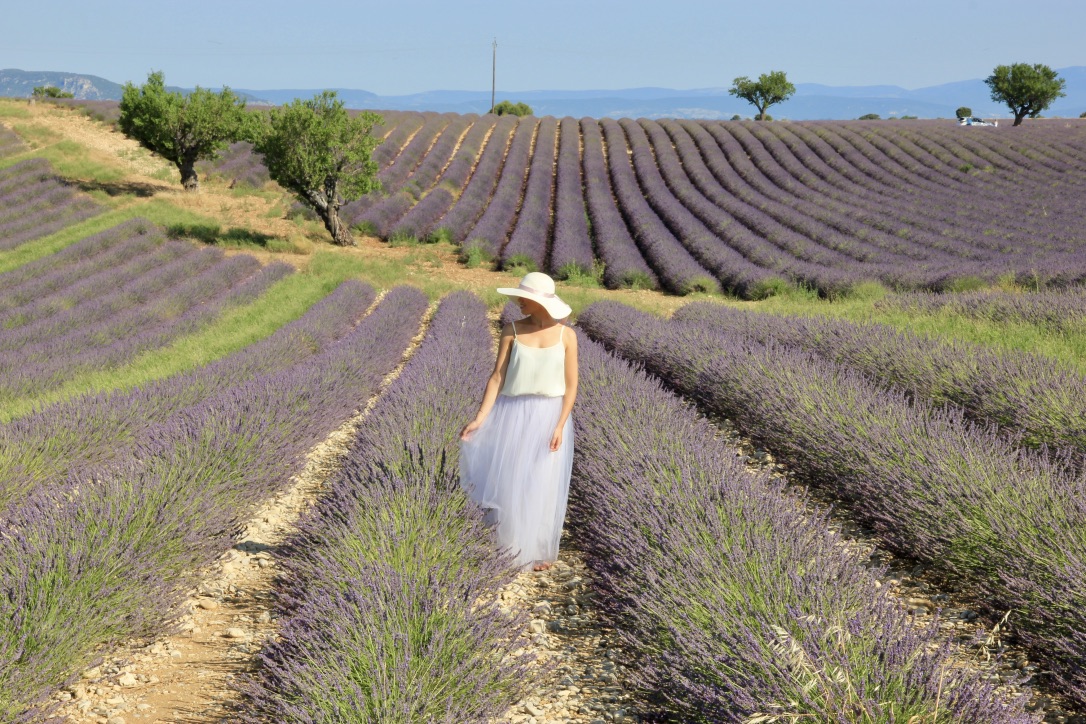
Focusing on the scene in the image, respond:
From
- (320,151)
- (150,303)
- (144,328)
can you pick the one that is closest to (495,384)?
(144,328)

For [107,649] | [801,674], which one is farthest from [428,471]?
[801,674]

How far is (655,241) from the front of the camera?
17.4m

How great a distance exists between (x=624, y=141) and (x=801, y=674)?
32.5m

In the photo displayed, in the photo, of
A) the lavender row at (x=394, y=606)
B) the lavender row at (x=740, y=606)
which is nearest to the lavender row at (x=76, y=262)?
the lavender row at (x=394, y=606)

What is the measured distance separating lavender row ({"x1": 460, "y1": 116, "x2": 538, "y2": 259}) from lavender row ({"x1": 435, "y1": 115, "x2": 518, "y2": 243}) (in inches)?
7.8

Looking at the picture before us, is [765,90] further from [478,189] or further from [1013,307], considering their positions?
[1013,307]

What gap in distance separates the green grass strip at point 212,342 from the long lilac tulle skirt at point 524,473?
4.24m

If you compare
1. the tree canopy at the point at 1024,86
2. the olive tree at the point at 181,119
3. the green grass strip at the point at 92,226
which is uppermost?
the tree canopy at the point at 1024,86

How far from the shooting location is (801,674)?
6.37ft

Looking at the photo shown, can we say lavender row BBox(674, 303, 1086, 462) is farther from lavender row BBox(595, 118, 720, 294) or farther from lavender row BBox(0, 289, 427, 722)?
lavender row BBox(595, 118, 720, 294)

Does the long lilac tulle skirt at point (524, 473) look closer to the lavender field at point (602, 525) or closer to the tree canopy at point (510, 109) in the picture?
the lavender field at point (602, 525)

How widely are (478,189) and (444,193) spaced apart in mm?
1182

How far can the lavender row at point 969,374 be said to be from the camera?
447 centimetres

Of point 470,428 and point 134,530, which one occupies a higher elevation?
point 470,428
